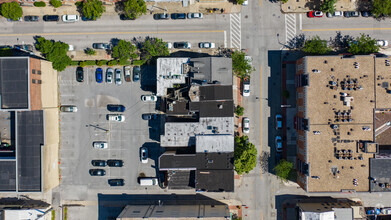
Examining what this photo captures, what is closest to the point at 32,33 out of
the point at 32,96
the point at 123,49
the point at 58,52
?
the point at 58,52

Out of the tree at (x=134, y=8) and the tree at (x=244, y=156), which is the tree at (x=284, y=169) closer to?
the tree at (x=244, y=156)

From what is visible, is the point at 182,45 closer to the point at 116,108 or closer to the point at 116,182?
the point at 116,108

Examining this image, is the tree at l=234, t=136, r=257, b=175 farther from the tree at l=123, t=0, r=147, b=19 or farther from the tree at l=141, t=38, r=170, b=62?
the tree at l=123, t=0, r=147, b=19

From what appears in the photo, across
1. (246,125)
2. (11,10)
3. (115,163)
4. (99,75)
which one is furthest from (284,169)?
(11,10)

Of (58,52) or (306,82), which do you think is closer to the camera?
(306,82)

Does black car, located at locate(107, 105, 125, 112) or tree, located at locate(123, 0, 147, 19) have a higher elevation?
tree, located at locate(123, 0, 147, 19)

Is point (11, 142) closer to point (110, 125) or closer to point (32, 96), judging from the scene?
point (32, 96)

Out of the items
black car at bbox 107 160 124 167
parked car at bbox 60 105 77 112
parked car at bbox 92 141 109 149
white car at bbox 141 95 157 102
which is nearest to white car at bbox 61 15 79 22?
parked car at bbox 60 105 77 112

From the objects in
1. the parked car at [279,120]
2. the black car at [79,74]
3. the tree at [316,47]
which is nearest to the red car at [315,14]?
the tree at [316,47]

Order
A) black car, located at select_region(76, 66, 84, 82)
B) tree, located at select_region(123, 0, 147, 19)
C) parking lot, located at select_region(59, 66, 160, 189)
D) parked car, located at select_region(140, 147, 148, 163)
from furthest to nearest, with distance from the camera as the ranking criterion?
parking lot, located at select_region(59, 66, 160, 189), black car, located at select_region(76, 66, 84, 82), parked car, located at select_region(140, 147, 148, 163), tree, located at select_region(123, 0, 147, 19)
